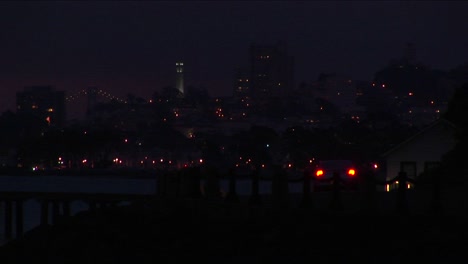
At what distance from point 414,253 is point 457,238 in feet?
4.16

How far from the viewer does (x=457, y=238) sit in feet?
113

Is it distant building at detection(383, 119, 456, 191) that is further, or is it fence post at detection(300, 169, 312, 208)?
distant building at detection(383, 119, 456, 191)

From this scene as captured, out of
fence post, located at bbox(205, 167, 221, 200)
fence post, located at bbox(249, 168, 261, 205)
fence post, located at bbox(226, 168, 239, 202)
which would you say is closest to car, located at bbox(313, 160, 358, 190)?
fence post, located at bbox(205, 167, 221, 200)

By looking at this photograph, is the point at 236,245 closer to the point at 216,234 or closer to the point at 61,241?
the point at 216,234

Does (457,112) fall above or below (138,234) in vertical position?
above

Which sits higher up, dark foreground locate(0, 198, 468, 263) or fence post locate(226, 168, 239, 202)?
fence post locate(226, 168, 239, 202)

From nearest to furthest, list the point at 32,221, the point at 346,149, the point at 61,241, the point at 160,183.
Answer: the point at 61,241, the point at 160,183, the point at 32,221, the point at 346,149

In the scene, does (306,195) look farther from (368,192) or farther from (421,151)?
(421,151)

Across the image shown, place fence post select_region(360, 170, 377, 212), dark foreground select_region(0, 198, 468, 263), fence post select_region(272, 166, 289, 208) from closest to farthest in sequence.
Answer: dark foreground select_region(0, 198, 468, 263)
fence post select_region(360, 170, 377, 212)
fence post select_region(272, 166, 289, 208)

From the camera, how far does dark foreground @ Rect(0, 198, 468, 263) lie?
3436 cm

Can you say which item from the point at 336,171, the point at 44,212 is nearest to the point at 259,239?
the point at 336,171

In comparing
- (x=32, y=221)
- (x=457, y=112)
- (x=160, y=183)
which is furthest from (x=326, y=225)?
(x=32, y=221)

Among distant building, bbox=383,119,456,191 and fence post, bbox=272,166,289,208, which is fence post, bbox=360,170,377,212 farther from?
distant building, bbox=383,119,456,191

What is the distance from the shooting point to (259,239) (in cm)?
3744
